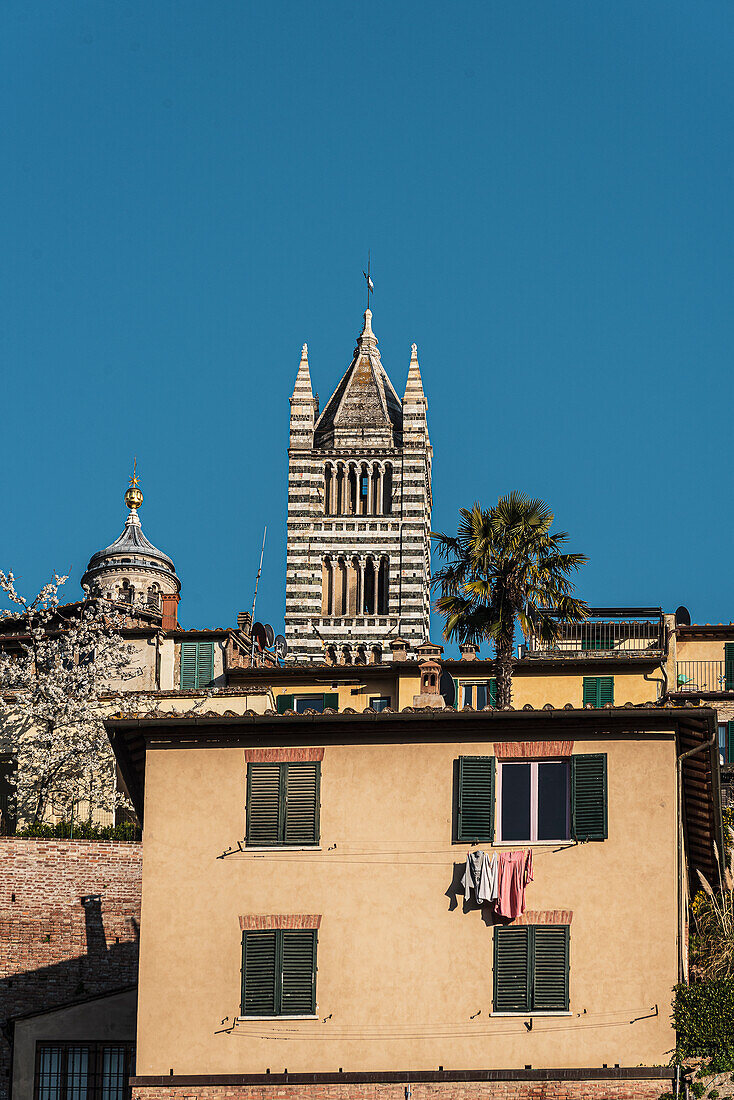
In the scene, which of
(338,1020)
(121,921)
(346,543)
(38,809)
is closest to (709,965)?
(338,1020)

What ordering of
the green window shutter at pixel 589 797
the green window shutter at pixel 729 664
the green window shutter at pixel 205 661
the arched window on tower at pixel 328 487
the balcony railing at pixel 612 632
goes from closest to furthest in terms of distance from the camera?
the green window shutter at pixel 589 797, the green window shutter at pixel 729 664, the green window shutter at pixel 205 661, the balcony railing at pixel 612 632, the arched window on tower at pixel 328 487

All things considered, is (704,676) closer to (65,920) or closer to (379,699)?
(379,699)

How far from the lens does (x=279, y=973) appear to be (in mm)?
30031

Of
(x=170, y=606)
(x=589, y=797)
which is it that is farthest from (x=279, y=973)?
(x=170, y=606)

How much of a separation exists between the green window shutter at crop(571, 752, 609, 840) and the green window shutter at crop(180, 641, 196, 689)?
33245 millimetres

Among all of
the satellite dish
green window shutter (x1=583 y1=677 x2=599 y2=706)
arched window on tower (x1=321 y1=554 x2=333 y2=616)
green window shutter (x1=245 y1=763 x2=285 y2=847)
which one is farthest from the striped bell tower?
→ green window shutter (x1=245 y1=763 x2=285 y2=847)

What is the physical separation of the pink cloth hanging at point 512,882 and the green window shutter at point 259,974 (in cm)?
359

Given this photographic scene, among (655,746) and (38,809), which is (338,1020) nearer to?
(655,746)

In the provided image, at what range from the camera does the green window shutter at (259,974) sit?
2995 centimetres

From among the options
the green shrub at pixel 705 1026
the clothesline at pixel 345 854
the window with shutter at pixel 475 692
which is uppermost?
the window with shutter at pixel 475 692

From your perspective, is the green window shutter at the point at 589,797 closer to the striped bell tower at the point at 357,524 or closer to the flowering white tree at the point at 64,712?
the flowering white tree at the point at 64,712

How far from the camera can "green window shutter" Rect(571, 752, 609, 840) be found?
3027 centimetres

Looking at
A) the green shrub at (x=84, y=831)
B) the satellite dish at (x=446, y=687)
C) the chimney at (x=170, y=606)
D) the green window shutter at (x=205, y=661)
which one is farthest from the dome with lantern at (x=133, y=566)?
the satellite dish at (x=446, y=687)

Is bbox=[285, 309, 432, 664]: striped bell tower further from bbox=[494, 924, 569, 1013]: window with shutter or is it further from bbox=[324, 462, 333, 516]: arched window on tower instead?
bbox=[494, 924, 569, 1013]: window with shutter
